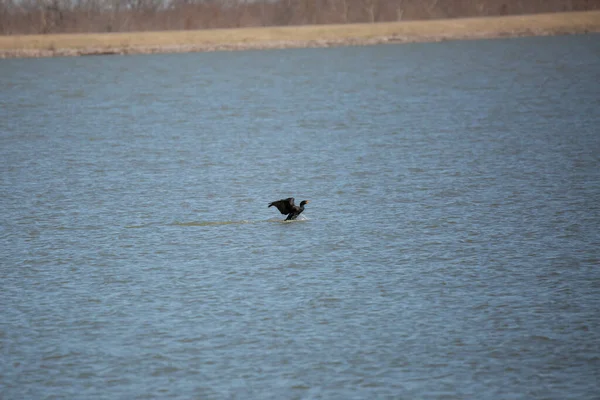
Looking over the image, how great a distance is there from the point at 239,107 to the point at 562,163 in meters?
26.2

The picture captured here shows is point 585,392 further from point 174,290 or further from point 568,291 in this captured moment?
point 174,290

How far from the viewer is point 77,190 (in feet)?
83.3

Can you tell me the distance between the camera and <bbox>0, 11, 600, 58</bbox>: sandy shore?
322 ft

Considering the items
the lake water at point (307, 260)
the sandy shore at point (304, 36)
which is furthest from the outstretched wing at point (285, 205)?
the sandy shore at point (304, 36)

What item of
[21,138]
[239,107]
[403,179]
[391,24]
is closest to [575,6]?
[391,24]

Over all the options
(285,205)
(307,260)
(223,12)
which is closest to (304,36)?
(223,12)

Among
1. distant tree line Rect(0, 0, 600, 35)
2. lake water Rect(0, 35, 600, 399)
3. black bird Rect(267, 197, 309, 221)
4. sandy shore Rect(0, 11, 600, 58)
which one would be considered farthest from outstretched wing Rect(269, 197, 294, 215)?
distant tree line Rect(0, 0, 600, 35)

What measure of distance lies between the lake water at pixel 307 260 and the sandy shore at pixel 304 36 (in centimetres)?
5853

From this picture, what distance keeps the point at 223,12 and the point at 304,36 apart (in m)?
16.2

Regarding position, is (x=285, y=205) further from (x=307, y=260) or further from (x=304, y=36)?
(x=304, y=36)

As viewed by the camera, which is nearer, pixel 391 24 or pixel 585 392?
pixel 585 392

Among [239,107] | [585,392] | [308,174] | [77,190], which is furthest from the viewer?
[239,107]

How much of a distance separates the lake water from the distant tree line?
249 feet

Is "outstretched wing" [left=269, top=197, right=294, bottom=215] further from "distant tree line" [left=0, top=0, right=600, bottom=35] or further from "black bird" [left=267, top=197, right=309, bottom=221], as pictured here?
"distant tree line" [left=0, top=0, right=600, bottom=35]
